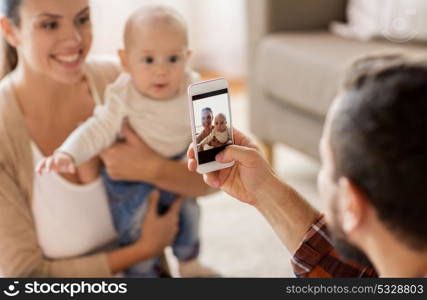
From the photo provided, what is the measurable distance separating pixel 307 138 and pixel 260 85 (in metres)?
0.27

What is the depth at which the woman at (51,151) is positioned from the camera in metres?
1.06

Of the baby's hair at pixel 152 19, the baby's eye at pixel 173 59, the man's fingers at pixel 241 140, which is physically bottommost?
the man's fingers at pixel 241 140

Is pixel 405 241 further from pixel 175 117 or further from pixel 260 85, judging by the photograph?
pixel 260 85

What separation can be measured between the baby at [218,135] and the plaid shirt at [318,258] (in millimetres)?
203

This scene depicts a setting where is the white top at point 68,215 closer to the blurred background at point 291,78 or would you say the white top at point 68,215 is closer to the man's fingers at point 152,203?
the man's fingers at point 152,203

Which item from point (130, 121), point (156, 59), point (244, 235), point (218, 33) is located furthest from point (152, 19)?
point (218, 33)

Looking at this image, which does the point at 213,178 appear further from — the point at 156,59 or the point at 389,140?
the point at 389,140

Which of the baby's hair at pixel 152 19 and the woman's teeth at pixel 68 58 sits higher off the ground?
the baby's hair at pixel 152 19

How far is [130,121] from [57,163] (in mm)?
159

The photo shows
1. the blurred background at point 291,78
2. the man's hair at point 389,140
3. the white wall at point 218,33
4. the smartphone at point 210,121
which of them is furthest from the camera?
the white wall at point 218,33

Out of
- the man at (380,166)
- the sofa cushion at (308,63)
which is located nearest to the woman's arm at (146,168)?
the man at (380,166)

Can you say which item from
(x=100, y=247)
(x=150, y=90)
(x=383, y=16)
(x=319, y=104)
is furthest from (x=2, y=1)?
(x=383, y=16)

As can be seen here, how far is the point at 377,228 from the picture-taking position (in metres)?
0.77

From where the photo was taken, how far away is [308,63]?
2025mm
